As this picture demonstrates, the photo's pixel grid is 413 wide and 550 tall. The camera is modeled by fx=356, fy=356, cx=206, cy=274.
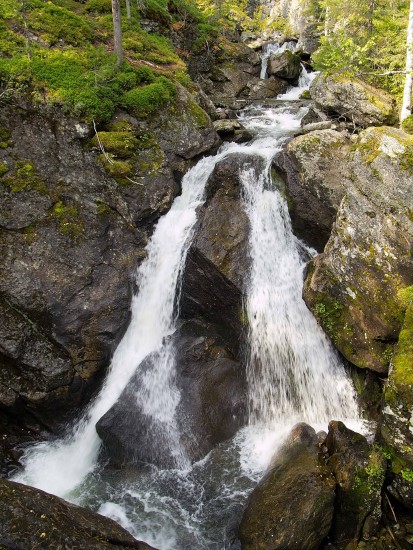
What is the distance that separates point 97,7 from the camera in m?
19.2

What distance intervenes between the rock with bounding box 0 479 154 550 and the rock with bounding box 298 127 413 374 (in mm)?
6368

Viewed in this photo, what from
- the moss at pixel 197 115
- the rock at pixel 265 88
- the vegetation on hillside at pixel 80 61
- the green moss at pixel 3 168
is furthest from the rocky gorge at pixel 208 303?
the rock at pixel 265 88

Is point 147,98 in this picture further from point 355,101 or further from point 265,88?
point 265,88

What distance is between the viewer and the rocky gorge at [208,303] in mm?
6410

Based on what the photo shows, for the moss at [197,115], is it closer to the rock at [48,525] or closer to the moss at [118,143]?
the moss at [118,143]

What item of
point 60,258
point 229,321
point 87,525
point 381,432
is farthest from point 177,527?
point 60,258

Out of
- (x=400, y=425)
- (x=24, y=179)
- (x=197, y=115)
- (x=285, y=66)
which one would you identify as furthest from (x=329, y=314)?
(x=285, y=66)

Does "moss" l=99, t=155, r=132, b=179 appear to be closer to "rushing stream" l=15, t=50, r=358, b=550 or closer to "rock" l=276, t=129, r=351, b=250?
"rushing stream" l=15, t=50, r=358, b=550

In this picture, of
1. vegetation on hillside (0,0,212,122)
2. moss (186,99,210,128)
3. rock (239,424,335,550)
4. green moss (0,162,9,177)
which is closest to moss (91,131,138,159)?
vegetation on hillside (0,0,212,122)

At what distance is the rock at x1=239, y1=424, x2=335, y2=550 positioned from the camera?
19.9 ft

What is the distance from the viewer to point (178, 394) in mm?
9492

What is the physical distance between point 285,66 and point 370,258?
22112 mm

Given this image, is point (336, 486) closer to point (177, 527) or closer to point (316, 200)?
point (177, 527)

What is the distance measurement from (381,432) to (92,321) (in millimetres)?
7369
